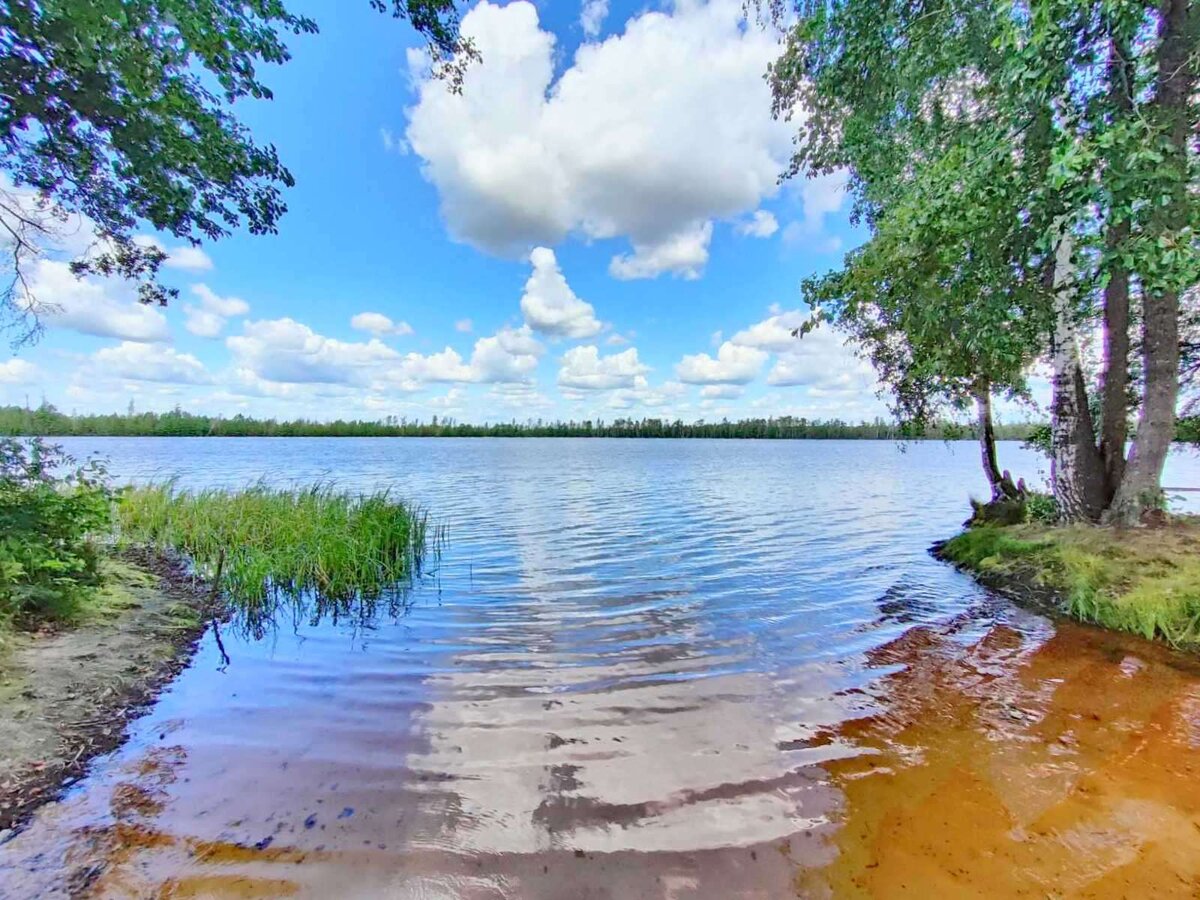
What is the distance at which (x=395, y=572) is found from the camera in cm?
982

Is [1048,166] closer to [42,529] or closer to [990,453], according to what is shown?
[990,453]

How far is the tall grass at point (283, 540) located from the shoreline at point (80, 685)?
0.99 m

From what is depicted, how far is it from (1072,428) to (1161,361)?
1685mm

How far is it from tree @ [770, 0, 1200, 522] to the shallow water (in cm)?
383

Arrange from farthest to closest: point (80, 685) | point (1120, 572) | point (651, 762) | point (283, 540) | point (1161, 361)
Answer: point (283, 540) < point (1161, 361) < point (1120, 572) < point (80, 685) < point (651, 762)

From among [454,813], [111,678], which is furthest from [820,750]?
[111,678]

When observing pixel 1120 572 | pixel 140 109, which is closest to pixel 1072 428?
pixel 1120 572

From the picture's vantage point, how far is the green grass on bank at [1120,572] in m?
6.33

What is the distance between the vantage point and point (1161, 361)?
767cm

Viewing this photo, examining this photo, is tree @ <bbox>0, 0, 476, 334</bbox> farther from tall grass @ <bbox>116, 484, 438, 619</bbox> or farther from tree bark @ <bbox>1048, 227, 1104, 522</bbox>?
tree bark @ <bbox>1048, 227, 1104, 522</bbox>

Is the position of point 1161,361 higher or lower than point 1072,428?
higher

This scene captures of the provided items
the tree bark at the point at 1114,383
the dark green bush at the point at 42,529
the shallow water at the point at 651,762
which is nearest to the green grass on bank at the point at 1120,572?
the shallow water at the point at 651,762

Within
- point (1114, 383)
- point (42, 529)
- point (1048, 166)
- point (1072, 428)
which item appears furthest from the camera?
point (1072, 428)

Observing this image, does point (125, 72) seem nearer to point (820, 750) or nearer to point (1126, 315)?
point (820, 750)
